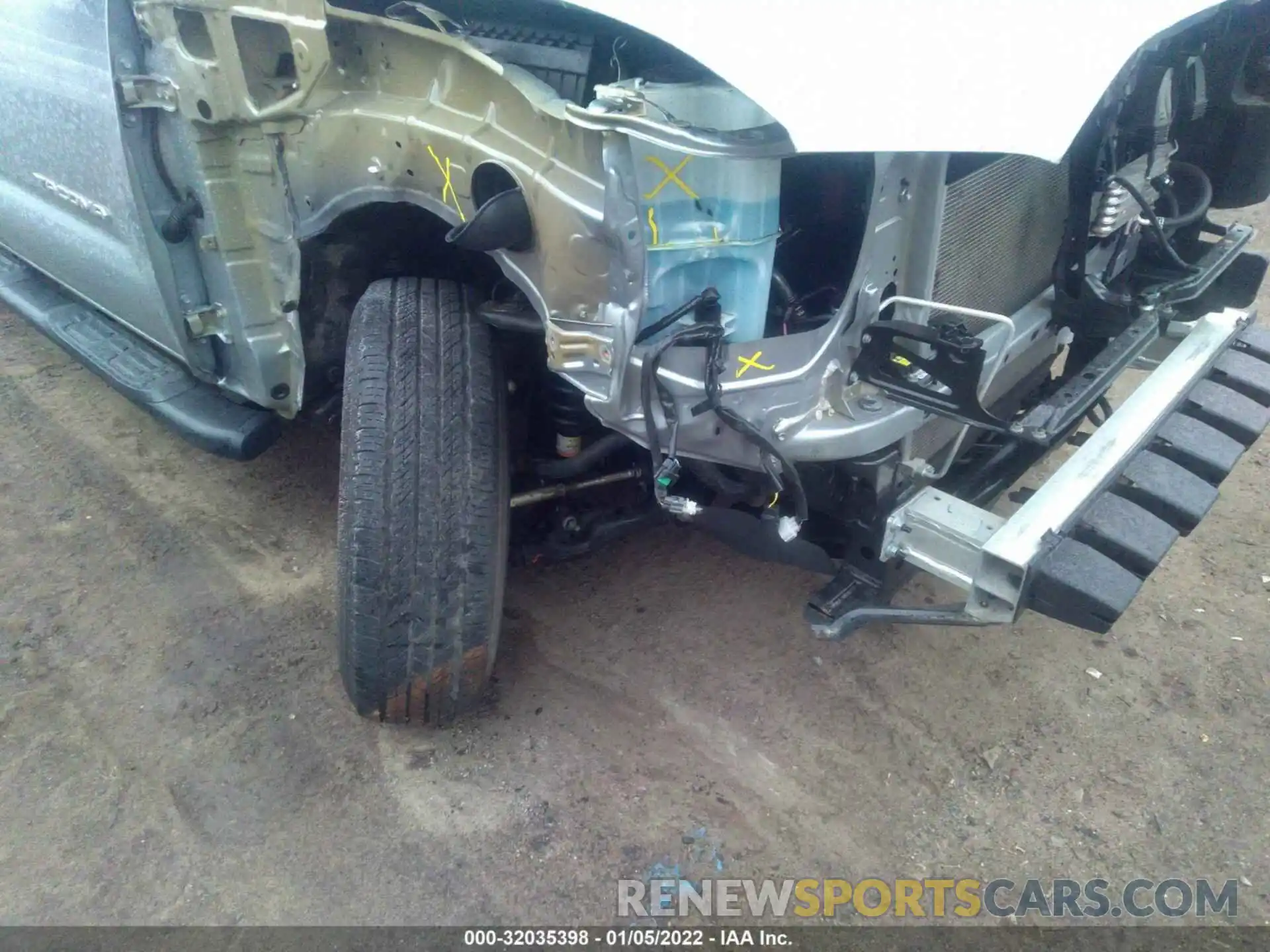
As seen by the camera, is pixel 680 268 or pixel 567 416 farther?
pixel 567 416

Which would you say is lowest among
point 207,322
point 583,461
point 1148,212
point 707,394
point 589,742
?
point 589,742

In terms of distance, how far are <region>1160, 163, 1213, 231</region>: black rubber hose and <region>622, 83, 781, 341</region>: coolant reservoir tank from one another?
131 cm

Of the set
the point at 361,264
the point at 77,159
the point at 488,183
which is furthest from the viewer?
the point at 77,159

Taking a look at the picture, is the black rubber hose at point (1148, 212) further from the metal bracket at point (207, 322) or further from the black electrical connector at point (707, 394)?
the metal bracket at point (207, 322)

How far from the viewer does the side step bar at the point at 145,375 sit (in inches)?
102

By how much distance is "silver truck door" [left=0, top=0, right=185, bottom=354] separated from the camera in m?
2.28

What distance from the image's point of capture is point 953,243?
1843 millimetres

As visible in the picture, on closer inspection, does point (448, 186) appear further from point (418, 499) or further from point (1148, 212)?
point (1148, 212)

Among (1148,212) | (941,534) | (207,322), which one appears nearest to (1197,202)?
(1148,212)

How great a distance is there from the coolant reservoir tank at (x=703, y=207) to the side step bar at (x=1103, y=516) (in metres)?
0.60

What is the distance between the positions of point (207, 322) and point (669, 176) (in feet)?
5.02

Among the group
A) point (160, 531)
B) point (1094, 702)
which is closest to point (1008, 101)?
point (1094, 702)

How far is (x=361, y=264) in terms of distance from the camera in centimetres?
239

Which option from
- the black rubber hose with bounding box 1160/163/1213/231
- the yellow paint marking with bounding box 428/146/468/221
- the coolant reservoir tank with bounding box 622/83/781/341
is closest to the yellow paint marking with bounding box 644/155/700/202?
the coolant reservoir tank with bounding box 622/83/781/341
